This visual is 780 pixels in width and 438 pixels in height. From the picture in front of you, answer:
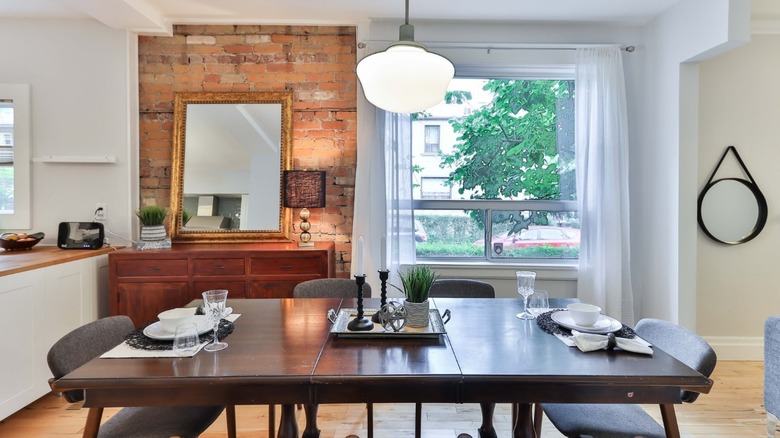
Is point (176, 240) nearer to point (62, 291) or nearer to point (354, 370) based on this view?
point (62, 291)

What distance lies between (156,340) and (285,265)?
1401mm

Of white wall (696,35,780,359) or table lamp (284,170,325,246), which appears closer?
table lamp (284,170,325,246)

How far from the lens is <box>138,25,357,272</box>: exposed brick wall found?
3.20 meters

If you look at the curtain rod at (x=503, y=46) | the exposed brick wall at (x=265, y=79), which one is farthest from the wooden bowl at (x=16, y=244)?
the curtain rod at (x=503, y=46)

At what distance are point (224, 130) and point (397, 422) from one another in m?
2.49

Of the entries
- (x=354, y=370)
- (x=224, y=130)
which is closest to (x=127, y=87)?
(x=224, y=130)

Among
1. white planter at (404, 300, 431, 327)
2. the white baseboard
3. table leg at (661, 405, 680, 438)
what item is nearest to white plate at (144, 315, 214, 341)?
white planter at (404, 300, 431, 327)

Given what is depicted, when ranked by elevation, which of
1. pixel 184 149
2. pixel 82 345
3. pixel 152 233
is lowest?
pixel 82 345

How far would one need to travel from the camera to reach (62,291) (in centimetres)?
250

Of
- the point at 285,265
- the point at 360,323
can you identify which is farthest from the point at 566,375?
the point at 285,265

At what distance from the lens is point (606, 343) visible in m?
1.35

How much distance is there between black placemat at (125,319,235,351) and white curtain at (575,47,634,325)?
8.65 feet

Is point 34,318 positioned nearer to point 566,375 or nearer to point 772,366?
point 566,375

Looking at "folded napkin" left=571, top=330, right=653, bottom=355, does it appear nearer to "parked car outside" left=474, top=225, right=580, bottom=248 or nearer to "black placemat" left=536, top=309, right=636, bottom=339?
"black placemat" left=536, top=309, right=636, bottom=339
